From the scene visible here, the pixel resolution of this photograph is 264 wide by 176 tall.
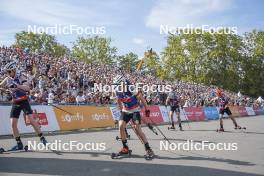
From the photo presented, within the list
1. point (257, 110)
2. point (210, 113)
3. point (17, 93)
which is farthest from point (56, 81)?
point (257, 110)

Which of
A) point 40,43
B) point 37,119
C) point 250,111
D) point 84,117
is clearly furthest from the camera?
point 40,43

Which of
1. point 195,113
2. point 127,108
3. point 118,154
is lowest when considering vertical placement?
point 118,154

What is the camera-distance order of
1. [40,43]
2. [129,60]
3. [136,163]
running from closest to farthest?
[136,163]
[40,43]
[129,60]

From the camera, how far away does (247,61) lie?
86.2 metres

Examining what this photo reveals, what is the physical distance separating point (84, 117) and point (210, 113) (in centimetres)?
1825

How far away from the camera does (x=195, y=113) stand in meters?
32.8

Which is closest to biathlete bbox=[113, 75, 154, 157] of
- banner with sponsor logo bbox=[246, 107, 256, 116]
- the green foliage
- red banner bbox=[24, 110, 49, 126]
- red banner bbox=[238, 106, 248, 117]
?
red banner bbox=[24, 110, 49, 126]

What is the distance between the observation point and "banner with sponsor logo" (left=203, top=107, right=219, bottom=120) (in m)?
35.0

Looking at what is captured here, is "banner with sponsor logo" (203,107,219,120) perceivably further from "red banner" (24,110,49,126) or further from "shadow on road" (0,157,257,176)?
"shadow on road" (0,157,257,176)

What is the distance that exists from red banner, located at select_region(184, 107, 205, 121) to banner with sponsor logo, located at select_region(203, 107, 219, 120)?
31.9 inches

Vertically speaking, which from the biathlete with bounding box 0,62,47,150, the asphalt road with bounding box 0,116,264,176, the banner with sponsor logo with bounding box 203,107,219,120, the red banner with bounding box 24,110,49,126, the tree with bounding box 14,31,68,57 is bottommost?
the asphalt road with bounding box 0,116,264,176

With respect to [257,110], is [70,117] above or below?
above

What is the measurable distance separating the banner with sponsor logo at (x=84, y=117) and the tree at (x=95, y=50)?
6130cm

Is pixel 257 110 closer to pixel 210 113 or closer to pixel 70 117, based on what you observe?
pixel 210 113
